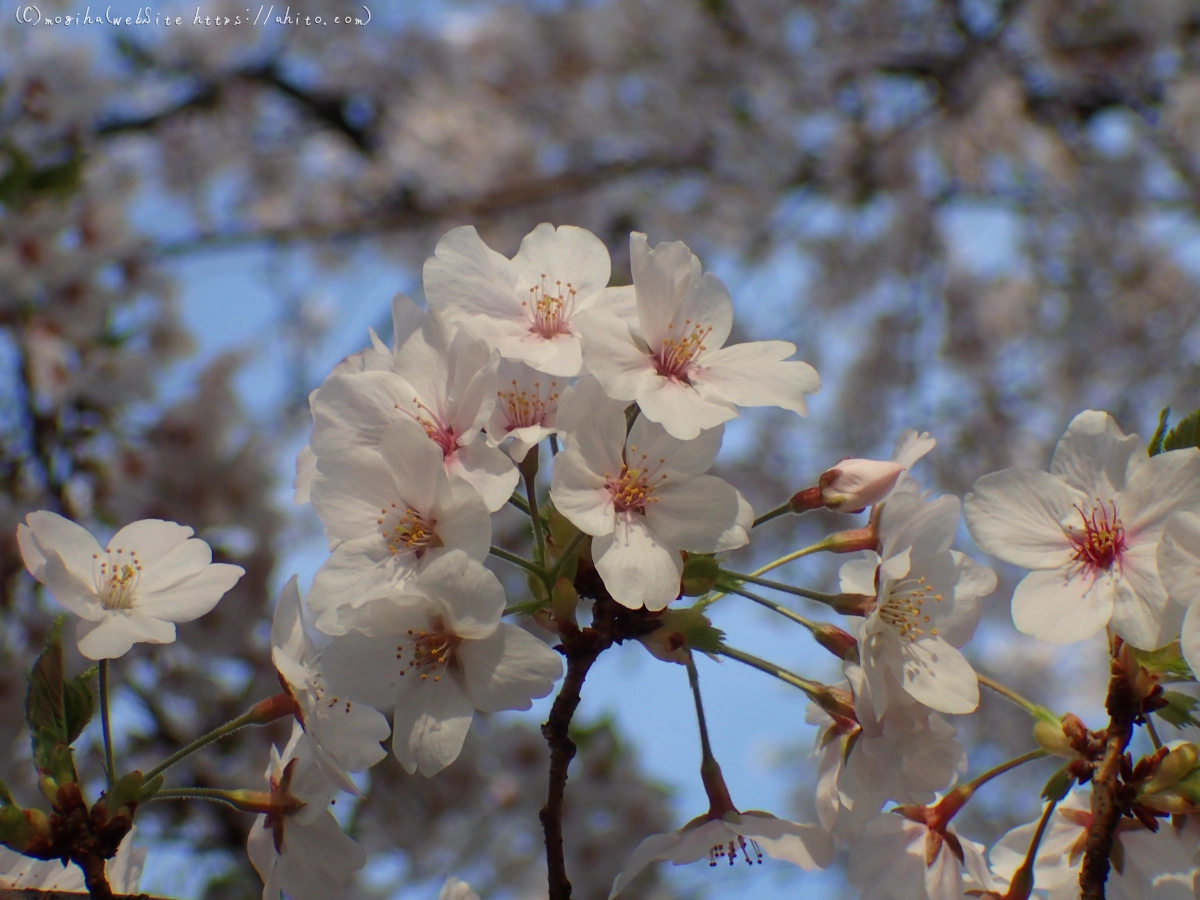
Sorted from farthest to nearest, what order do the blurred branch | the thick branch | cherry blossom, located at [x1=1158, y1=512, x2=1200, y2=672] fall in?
1. the blurred branch
2. the thick branch
3. cherry blossom, located at [x1=1158, y1=512, x2=1200, y2=672]

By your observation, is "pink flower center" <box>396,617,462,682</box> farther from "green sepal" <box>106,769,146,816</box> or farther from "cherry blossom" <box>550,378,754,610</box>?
"green sepal" <box>106,769,146,816</box>

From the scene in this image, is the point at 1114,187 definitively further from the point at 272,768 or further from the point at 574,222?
the point at 272,768

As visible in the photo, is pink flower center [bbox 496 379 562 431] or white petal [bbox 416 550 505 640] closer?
white petal [bbox 416 550 505 640]

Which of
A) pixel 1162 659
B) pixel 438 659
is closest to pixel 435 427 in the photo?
pixel 438 659

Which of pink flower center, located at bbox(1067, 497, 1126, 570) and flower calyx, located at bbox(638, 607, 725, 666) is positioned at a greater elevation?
pink flower center, located at bbox(1067, 497, 1126, 570)

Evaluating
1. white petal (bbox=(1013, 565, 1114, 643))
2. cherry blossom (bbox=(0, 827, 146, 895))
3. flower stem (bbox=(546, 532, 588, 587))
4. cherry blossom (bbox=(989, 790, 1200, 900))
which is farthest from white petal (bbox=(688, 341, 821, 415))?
cherry blossom (bbox=(0, 827, 146, 895))

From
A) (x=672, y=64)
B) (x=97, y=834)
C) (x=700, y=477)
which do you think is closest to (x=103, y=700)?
(x=97, y=834)

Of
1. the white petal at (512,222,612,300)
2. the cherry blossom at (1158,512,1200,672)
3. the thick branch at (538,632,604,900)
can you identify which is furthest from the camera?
the white petal at (512,222,612,300)
